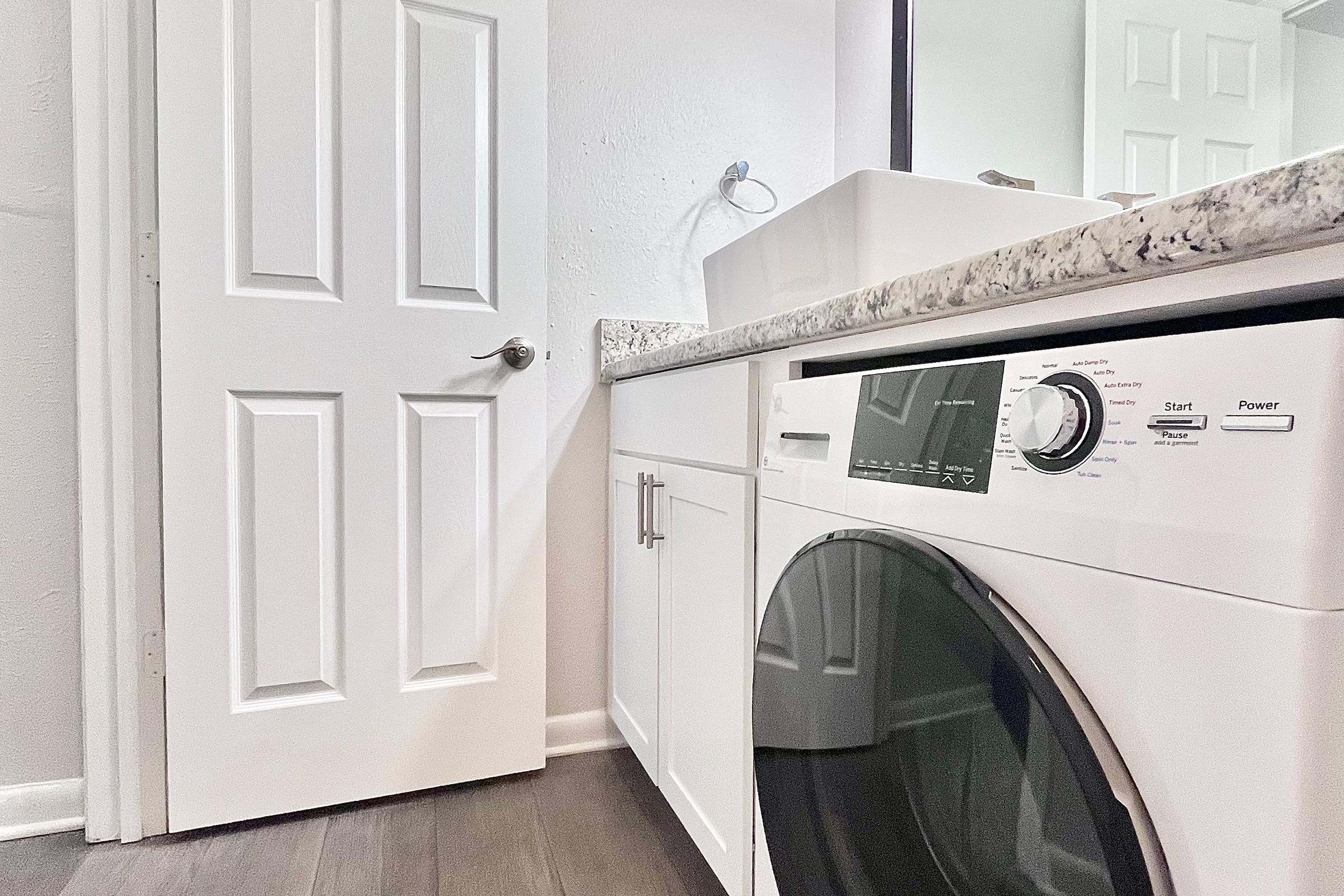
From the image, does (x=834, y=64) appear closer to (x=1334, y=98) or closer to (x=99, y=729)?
(x=1334, y=98)

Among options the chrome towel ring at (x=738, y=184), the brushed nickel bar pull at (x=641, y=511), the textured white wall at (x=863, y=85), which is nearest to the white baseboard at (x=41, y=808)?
the brushed nickel bar pull at (x=641, y=511)

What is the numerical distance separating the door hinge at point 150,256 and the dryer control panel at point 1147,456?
133 cm

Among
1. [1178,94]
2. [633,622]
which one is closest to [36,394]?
[633,622]

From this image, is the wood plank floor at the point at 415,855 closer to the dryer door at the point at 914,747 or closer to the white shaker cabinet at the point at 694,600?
the white shaker cabinet at the point at 694,600

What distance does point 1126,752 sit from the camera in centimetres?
40

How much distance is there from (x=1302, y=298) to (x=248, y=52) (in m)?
1.60

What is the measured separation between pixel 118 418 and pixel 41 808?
0.75m

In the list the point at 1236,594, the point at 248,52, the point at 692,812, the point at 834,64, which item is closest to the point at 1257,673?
the point at 1236,594

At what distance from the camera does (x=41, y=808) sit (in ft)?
4.29

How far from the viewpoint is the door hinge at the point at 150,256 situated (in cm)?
127

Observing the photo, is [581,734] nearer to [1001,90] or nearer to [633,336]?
[633,336]

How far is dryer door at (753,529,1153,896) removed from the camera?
419mm

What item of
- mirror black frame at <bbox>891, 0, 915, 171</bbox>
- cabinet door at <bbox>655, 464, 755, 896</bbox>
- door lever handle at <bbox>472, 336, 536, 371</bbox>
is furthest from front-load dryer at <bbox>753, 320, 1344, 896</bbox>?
mirror black frame at <bbox>891, 0, 915, 171</bbox>

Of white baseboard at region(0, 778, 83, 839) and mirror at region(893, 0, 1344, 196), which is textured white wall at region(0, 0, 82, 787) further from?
mirror at region(893, 0, 1344, 196)
